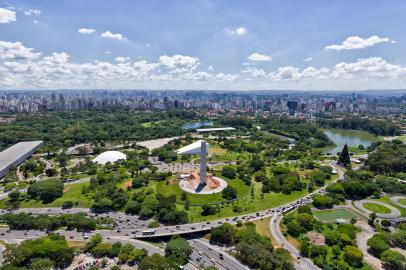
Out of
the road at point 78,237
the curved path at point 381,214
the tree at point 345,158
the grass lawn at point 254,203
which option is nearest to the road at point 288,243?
the grass lawn at point 254,203

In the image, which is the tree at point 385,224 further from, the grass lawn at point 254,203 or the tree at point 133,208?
the tree at point 133,208

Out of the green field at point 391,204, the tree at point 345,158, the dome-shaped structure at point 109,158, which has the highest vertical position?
the tree at point 345,158

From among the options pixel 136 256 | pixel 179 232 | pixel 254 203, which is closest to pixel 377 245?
pixel 254 203

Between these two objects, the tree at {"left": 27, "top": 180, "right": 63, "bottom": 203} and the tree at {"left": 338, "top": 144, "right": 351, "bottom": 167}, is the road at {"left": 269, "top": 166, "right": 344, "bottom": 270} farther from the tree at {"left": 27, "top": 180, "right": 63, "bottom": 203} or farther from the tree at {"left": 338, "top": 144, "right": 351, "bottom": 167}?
the tree at {"left": 27, "top": 180, "right": 63, "bottom": 203}

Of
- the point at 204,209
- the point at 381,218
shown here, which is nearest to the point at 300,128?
the point at 381,218

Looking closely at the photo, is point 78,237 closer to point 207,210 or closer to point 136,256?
point 136,256

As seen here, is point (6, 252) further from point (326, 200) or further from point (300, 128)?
point (300, 128)
